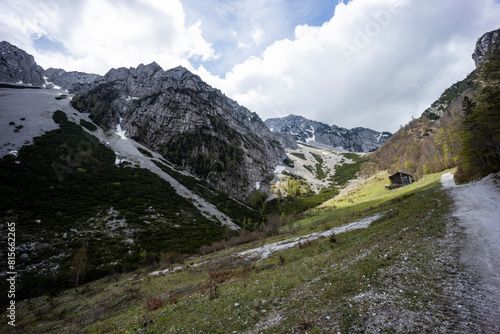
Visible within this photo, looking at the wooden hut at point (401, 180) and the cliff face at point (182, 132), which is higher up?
the cliff face at point (182, 132)

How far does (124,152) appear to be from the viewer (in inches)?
4208

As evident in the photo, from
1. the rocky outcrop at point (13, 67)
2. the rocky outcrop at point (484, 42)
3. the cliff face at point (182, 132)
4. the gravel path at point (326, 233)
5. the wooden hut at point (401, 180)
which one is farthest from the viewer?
the rocky outcrop at point (484, 42)

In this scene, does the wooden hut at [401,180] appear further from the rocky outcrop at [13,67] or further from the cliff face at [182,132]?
the rocky outcrop at [13,67]

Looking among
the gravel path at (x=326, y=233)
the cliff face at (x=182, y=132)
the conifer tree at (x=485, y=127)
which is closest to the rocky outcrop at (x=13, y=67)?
the cliff face at (x=182, y=132)

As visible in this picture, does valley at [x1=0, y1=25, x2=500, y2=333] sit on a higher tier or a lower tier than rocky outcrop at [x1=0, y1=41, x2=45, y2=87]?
lower

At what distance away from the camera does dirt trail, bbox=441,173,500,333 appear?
224 inches

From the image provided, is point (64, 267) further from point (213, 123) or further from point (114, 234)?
point (213, 123)

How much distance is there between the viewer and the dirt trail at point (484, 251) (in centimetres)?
569

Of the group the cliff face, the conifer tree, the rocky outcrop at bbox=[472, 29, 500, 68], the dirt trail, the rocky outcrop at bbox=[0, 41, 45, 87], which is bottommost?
the dirt trail

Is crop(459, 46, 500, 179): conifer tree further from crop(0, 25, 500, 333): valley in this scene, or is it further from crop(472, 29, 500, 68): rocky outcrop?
crop(472, 29, 500, 68): rocky outcrop

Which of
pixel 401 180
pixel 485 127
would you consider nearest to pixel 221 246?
pixel 485 127

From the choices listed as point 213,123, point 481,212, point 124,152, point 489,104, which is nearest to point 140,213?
point 124,152

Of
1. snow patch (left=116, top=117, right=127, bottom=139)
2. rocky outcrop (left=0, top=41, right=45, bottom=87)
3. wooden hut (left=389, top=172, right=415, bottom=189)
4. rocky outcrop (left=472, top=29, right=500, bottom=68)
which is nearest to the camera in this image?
wooden hut (left=389, top=172, right=415, bottom=189)

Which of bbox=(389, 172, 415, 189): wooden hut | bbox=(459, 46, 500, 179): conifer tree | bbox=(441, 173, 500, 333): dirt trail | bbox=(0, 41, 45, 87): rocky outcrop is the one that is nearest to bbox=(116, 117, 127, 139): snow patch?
bbox=(0, 41, 45, 87): rocky outcrop
